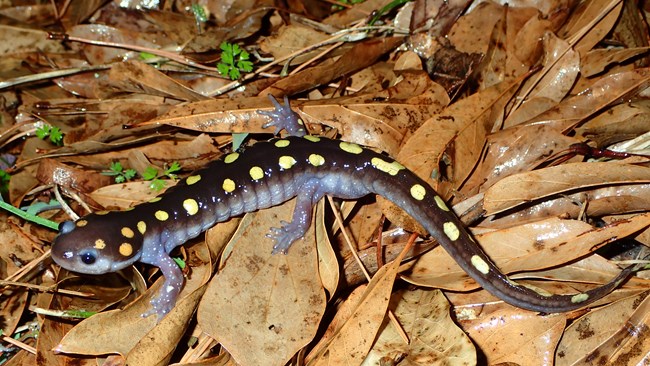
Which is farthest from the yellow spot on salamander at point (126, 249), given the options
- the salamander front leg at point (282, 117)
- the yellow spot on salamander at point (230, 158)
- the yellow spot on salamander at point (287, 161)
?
the salamander front leg at point (282, 117)

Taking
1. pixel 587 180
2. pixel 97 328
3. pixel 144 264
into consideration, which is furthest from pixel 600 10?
pixel 97 328

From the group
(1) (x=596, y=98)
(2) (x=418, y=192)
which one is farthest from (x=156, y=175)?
(1) (x=596, y=98)

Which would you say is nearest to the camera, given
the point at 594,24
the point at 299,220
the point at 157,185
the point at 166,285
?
the point at 166,285

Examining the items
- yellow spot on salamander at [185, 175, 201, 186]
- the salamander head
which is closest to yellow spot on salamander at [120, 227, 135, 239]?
the salamander head

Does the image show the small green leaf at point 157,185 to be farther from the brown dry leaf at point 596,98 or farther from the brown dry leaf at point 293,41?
the brown dry leaf at point 596,98

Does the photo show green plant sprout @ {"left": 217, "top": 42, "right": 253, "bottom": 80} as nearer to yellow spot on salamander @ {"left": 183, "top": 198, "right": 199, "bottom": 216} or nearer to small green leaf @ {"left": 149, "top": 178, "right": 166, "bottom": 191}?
small green leaf @ {"left": 149, "top": 178, "right": 166, "bottom": 191}

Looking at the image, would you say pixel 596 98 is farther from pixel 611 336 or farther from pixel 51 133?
pixel 51 133
